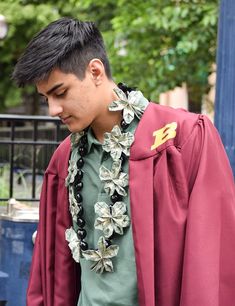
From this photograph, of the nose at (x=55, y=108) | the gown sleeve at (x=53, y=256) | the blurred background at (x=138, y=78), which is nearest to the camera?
the nose at (x=55, y=108)

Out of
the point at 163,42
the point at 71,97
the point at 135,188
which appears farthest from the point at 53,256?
the point at 163,42

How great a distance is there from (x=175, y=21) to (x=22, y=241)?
15.5ft

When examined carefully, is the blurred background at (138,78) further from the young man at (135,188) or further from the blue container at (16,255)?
the young man at (135,188)

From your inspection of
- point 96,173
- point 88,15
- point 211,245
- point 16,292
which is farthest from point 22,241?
point 88,15

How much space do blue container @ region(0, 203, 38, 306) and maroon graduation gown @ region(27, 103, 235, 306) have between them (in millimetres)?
2145

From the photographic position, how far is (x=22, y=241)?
4.55m

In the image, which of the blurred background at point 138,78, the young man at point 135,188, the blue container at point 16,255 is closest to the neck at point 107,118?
the young man at point 135,188

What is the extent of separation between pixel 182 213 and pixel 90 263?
36 centimetres

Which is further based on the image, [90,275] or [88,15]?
[88,15]

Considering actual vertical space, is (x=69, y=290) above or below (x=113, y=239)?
below

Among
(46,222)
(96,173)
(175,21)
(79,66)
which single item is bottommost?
(46,222)

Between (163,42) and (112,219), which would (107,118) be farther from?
(163,42)

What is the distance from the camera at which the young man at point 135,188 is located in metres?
2.41

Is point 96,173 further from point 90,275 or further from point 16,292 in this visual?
point 16,292
